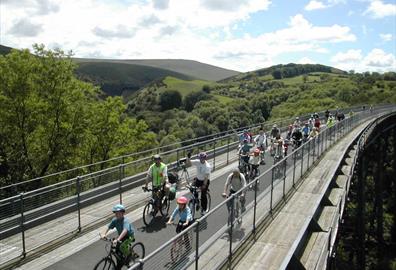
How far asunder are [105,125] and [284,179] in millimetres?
28819

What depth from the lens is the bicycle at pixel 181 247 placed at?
22.4 ft

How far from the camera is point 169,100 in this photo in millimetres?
160500

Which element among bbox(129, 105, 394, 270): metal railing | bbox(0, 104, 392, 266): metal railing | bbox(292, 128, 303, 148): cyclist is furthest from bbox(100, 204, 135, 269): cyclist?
bbox(292, 128, 303, 148): cyclist

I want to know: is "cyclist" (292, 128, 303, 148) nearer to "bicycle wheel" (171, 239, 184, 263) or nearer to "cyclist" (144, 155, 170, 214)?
"cyclist" (144, 155, 170, 214)

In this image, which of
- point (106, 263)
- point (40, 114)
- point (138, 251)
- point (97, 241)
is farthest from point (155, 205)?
point (40, 114)

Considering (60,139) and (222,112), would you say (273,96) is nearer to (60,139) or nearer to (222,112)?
(222,112)

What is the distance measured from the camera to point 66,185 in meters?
11.8

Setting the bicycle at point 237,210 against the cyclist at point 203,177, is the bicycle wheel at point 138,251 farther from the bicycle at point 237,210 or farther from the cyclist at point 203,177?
the cyclist at point 203,177

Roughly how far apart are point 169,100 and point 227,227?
501ft

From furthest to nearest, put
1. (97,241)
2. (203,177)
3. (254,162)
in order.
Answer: (254,162), (203,177), (97,241)

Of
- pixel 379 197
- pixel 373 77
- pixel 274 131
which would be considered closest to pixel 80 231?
pixel 274 131

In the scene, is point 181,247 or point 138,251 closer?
point 181,247

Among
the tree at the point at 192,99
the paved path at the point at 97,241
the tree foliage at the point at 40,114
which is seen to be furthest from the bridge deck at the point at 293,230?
the tree at the point at 192,99

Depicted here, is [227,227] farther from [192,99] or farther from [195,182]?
[192,99]
